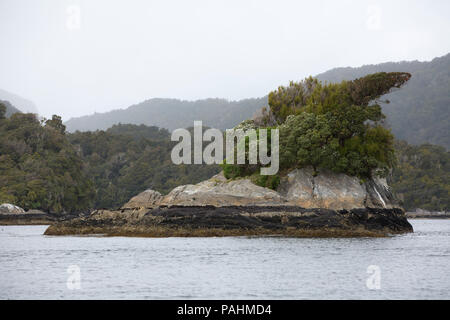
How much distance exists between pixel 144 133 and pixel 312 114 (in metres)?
140

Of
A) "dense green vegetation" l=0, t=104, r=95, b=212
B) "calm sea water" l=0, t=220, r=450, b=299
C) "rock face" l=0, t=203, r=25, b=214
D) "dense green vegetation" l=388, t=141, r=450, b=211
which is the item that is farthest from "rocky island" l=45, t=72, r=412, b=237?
"dense green vegetation" l=388, t=141, r=450, b=211

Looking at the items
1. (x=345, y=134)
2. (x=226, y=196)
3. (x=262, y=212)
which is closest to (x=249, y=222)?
(x=262, y=212)

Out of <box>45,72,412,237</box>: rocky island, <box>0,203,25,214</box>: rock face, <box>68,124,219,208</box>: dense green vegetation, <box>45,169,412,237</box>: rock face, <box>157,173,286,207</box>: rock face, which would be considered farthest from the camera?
<box>68,124,219,208</box>: dense green vegetation

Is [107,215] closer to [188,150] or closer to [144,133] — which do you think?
[188,150]

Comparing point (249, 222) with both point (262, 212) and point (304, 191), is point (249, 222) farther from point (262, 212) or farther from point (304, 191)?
point (304, 191)

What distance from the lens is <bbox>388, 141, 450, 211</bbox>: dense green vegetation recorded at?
5851 inches

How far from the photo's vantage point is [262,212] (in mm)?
49406

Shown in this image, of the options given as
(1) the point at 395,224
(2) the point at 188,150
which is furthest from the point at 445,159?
(1) the point at 395,224

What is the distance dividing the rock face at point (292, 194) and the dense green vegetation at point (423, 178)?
9286 cm

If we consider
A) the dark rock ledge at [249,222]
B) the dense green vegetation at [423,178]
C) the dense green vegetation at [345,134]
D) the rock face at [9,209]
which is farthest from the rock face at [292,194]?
the dense green vegetation at [423,178]

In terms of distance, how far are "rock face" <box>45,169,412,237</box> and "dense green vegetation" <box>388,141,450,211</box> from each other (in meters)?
94.1

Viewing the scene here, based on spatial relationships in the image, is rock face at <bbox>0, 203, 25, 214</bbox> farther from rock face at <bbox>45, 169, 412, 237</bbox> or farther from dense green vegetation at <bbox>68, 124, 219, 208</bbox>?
rock face at <bbox>45, 169, 412, 237</bbox>

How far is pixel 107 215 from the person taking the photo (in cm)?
5419

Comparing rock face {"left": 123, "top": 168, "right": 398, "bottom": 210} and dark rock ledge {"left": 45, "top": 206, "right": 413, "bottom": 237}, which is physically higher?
rock face {"left": 123, "top": 168, "right": 398, "bottom": 210}
